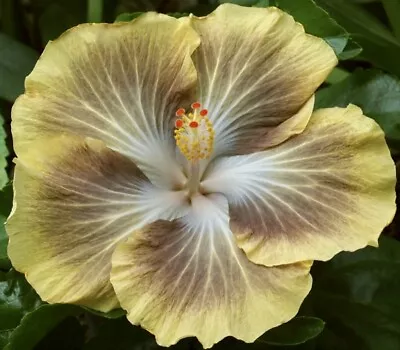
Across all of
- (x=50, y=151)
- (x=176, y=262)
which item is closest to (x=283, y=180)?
(x=176, y=262)

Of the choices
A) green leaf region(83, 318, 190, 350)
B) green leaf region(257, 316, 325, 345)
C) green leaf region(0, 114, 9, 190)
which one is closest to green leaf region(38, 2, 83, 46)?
green leaf region(0, 114, 9, 190)

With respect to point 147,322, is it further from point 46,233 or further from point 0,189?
point 0,189

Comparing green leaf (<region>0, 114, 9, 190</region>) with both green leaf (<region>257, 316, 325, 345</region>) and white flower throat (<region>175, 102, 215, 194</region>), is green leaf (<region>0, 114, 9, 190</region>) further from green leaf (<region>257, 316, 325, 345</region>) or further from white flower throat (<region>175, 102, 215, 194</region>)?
green leaf (<region>257, 316, 325, 345</region>)

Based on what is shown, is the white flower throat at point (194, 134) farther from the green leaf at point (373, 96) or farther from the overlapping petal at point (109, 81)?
the green leaf at point (373, 96)

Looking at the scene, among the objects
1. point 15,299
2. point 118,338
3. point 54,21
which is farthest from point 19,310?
point 54,21

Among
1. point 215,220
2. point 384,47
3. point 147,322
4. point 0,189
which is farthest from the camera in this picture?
point 384,47

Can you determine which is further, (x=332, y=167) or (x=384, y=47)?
(x=384, y=47)

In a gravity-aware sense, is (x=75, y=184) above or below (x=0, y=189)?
above
